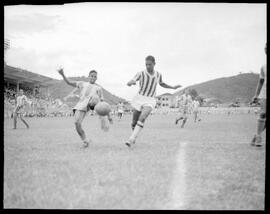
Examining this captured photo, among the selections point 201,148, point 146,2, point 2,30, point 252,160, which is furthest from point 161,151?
point 2,30

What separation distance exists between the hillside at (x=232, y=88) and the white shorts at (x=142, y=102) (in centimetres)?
203

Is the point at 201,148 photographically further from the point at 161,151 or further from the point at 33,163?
the point at 33,163

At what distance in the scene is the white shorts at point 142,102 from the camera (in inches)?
319

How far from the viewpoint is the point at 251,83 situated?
884 cm

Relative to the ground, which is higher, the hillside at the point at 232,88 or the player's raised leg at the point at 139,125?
the hillside at the point at 232,88

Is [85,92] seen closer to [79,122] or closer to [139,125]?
[79,122]

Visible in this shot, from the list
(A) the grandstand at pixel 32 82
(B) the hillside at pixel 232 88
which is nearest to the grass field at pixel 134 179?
(B) the hillside at pixel 232 88

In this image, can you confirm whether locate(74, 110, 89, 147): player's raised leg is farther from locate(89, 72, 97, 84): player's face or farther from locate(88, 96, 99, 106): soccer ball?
locate(89, 72, 97, 84): player's face

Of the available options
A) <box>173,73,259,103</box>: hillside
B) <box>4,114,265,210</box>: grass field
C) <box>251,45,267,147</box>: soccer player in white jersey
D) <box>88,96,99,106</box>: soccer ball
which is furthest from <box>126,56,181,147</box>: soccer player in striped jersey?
<box>173,73,259,103</box>: hillside

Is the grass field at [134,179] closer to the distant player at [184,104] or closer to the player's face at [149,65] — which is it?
the player's face at [149,65]

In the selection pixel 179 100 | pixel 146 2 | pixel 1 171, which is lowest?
pixel 1 171

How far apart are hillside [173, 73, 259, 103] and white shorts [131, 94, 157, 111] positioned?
2.03m

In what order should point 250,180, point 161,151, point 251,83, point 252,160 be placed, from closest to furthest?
point 250,180 → point 252,160 → point 161,151 → point 251,83

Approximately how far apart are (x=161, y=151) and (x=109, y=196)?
122 inches
